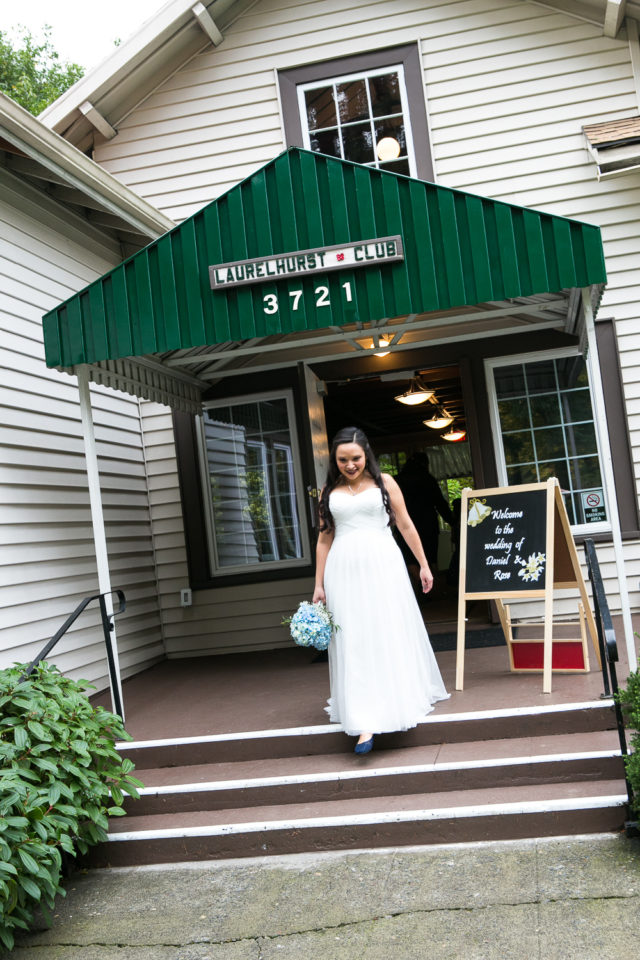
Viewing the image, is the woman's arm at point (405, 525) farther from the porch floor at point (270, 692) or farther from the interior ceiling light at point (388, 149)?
the interior ceiling light at point (388, 149)

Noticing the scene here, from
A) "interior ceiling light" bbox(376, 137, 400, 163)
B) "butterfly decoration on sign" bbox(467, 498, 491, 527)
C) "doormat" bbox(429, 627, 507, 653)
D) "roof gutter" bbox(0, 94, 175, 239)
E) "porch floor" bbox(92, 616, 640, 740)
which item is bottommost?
"porch floor" bbox(92, 616, 640, 740)

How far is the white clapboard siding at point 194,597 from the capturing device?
25.6 feet

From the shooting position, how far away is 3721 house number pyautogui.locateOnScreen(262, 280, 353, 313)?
16.7 ft

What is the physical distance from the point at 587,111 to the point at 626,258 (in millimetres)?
1378

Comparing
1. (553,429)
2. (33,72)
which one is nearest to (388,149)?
(553,429)

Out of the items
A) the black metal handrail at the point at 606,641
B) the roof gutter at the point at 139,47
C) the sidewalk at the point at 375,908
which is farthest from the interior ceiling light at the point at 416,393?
the sidewalk at the point at 375,908

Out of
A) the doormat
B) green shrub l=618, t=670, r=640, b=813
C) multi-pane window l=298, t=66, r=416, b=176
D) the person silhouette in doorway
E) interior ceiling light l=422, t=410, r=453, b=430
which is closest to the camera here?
green shrub l=618, t=670, r=640, b=813

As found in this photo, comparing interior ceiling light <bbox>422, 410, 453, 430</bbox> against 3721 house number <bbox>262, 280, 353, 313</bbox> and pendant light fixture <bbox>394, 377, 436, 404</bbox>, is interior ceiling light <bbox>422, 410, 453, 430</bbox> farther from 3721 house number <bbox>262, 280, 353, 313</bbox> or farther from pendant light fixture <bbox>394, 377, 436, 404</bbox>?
3721 house number <bbox>262, 280, 353, 313</bbox>

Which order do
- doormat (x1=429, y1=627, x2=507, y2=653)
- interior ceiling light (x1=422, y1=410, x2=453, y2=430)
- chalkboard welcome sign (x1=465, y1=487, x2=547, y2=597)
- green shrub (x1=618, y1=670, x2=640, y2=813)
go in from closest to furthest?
green shrub (x1=618, y1=670, x2=640, y2=813), chalkboard welcome sign (x1=465, y1=487, x2=547, y2=597), doormat (x1=429, y1=627, x2=507, y2=653), interior ceiling light (x1=422, y1=410, x2=453, y2=430)

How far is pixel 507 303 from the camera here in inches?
264

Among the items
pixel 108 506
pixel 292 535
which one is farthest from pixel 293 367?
pixel 108 506

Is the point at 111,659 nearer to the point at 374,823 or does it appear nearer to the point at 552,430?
the point at 374,823

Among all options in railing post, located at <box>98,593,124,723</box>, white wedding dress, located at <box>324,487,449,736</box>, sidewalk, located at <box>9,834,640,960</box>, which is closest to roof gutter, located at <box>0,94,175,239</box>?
railing post, located at <box>98,593,124,723</box>

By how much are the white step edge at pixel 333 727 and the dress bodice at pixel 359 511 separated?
1.10 meters
